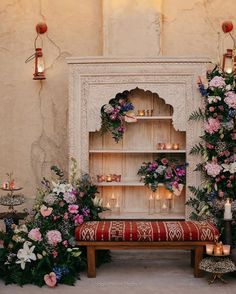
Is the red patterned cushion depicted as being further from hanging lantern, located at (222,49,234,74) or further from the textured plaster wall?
hanging lantern, located at (222,49,234,74)

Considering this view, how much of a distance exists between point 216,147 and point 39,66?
6.87ft

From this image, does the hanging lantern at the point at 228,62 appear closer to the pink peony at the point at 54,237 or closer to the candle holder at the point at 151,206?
the candle holder at the point at 151,206

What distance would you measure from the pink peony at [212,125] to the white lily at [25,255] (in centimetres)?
203

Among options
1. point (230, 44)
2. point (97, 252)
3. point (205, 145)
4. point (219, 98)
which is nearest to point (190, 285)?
point (97, 252)

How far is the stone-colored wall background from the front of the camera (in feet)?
18.5

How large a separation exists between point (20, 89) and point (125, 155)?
1388 millimetres

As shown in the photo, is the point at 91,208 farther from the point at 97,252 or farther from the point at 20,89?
the point at 20,89

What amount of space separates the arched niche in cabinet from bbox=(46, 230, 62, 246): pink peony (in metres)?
1.12

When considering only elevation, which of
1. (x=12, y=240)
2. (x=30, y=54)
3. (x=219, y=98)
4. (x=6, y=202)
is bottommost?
(x=12, y=240)

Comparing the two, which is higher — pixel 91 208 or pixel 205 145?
pixel 205 145

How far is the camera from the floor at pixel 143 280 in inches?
162

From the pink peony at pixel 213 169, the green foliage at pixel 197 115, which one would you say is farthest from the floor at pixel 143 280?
the green foliage at pixel 197 115

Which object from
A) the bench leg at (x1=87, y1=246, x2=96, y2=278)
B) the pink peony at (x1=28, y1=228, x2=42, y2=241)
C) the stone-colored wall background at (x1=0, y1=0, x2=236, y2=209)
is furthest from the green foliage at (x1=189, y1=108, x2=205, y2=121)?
the pink peony at (x1=28, y1=228, x2=42, y2=241)

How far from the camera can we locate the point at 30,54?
5680mm
